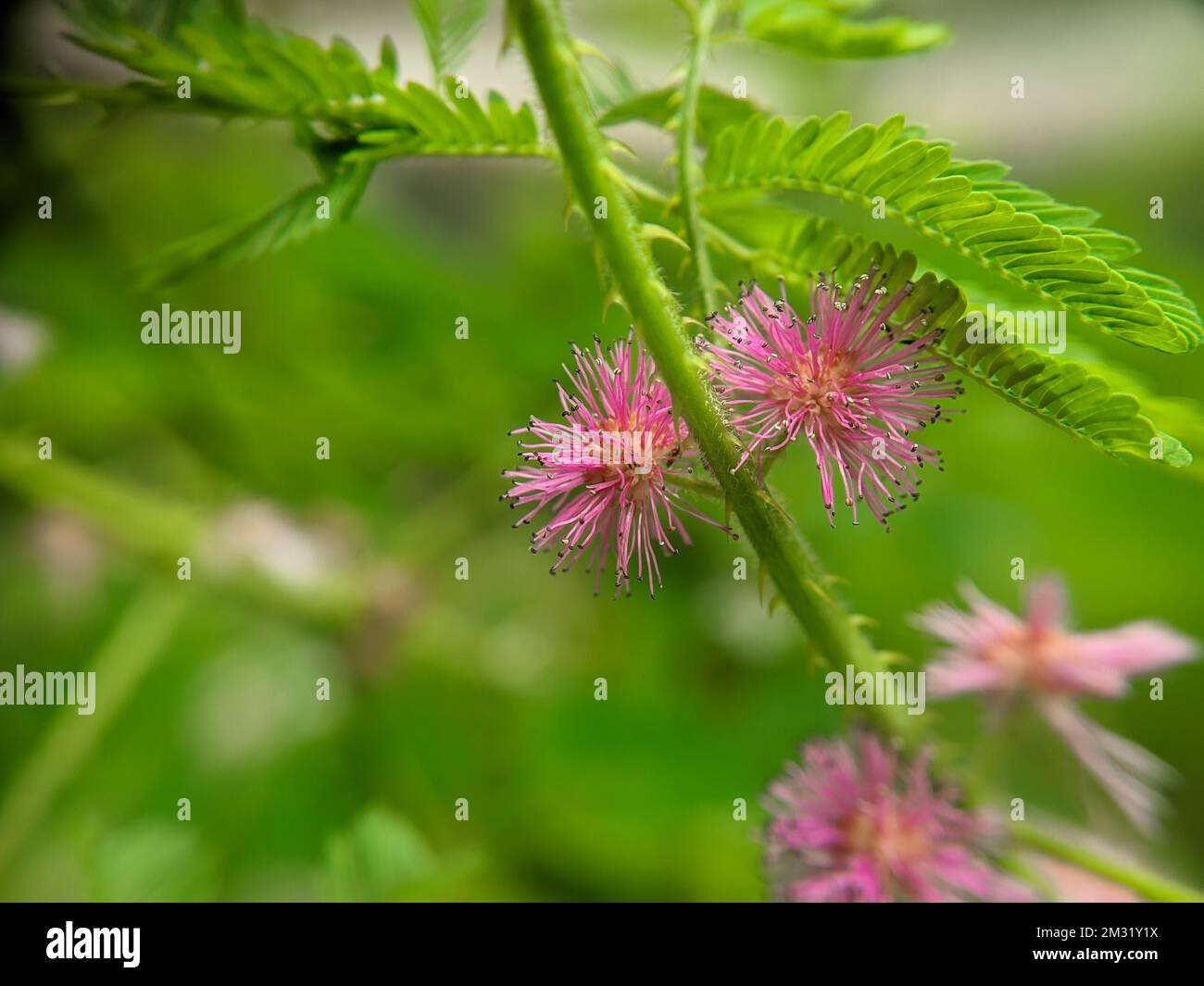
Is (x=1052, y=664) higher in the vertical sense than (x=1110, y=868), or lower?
higher

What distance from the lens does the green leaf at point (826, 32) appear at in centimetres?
91

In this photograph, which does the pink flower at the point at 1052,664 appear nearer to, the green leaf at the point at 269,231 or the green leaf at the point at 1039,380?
the green leaf at the point at 1039,380

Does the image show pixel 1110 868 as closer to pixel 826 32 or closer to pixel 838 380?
pixel 838 380

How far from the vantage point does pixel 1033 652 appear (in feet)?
2.89

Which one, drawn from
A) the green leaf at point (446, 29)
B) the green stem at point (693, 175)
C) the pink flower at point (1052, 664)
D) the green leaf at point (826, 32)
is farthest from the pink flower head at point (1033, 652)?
the green leaf at point (446, 29)

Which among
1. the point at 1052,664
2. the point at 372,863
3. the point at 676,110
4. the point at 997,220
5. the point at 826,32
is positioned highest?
the point at 826,32

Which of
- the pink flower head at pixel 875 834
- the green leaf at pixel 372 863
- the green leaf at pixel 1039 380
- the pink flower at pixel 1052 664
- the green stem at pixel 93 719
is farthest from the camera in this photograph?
the green stem at pixel 93 719

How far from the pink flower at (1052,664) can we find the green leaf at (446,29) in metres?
0.64

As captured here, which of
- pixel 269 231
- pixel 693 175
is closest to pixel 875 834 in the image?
pixel 693 175

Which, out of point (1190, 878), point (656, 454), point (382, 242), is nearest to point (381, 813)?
point (656, 454)

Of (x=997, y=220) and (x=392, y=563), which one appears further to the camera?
(x=392, y=563)

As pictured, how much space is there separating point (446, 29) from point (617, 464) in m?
0.50

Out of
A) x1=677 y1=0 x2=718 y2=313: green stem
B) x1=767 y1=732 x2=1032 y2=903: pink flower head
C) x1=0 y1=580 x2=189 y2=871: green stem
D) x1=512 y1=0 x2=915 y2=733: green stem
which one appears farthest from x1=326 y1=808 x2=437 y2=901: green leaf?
x1=0 y1=580 x2=189 y2=871: green stem
